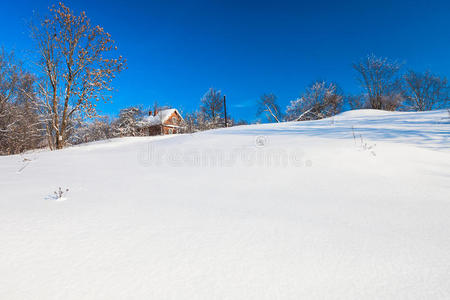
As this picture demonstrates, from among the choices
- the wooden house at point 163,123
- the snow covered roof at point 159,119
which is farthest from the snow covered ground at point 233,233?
the snow covered roof at point 159,119

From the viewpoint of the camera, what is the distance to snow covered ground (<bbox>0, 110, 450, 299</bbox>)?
0.75 m

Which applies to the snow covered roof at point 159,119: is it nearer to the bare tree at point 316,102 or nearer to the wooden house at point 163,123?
the wooden house at point 163,123

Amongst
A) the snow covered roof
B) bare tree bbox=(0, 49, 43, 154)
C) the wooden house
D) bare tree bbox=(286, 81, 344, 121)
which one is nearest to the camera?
bare tree bbox=(0, 49, 43, 154)

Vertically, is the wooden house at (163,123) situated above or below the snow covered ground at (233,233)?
above

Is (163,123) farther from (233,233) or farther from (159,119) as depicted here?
(233,233)

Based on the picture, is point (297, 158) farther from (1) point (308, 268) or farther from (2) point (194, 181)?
(1) point (308, 268)

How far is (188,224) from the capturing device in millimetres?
1211

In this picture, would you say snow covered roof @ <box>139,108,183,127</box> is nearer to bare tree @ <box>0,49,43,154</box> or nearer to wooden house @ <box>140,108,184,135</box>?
wooden house @ <box>140,108,184,135</box>

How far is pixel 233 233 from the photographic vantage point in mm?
1110

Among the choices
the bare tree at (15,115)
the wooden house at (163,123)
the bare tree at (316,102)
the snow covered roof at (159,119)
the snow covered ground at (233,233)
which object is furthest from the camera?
the snow covered roof at (159,119)

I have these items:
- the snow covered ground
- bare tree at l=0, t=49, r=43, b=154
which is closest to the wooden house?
bare tree at l=0, t=49, r=43, b=154

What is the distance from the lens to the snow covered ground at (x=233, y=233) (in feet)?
2.47

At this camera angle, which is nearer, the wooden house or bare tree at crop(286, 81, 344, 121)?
bare tree at crop(286, 81, 344, 121)

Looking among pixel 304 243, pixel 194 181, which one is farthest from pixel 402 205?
pixel 194 181
